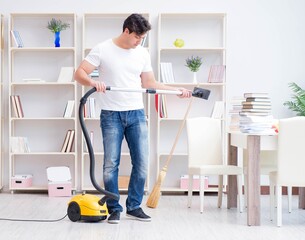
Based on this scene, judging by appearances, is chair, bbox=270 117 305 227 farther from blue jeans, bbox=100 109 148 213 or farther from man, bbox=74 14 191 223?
blue jeans, bbox=100 109 148 213

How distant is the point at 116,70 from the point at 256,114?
117cm

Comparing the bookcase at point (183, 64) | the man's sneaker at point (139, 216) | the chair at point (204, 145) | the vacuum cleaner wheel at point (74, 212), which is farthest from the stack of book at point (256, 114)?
the bookcase at point (183, 64)

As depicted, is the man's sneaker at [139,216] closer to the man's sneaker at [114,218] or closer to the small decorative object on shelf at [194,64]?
the man's sneaker at [114,218]

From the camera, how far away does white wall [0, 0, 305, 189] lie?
649 centimetres

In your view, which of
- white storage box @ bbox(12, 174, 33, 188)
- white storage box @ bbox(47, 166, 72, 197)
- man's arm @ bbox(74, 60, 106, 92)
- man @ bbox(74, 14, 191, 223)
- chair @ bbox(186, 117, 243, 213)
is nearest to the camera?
man's arm @ bbox(74, 60, 106, 92)

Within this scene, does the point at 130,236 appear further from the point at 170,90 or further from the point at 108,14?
the point at 108,14

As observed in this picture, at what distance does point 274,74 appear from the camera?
21.4ft

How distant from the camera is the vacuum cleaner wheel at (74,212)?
13.8 feet

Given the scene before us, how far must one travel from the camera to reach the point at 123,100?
414cm

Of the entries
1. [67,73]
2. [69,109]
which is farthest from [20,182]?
[67,73]

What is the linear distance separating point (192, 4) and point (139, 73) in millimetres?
2471

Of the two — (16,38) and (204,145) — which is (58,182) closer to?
(16,38)

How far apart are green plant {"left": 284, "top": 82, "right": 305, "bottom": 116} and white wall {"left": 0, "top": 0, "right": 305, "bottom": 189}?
2.9 inches

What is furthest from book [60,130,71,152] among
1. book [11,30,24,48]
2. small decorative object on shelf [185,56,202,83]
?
small decorative object on shelf [185,56,202,83]
